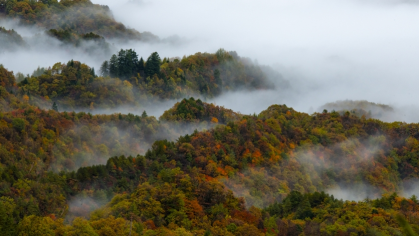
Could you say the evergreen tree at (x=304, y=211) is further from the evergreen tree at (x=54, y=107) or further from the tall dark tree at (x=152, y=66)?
the tall dark tree at (x=152, y=66)

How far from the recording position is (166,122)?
121750mm

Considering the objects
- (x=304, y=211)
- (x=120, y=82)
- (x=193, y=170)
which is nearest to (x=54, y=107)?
(x=120, y=82)

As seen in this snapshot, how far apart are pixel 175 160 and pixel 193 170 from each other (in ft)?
11.5

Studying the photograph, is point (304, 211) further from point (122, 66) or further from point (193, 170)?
point (122, 66)

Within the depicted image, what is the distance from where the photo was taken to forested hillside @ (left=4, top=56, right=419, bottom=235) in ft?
221

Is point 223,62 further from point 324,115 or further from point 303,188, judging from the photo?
point 303,188

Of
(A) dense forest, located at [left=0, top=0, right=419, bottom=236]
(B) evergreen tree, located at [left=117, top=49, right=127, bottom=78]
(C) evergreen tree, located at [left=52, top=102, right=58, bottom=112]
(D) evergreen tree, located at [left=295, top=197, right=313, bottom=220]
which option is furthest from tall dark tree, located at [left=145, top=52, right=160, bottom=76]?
(D) evergreen tree, located at [left=295, top=197, right=313, bottom=220]

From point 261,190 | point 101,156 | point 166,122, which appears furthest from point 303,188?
point 101,156

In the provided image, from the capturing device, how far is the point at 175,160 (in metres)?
96.4

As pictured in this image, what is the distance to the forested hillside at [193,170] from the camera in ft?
221

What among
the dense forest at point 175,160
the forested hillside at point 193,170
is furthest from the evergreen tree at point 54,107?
the forested hillside at point 193,170

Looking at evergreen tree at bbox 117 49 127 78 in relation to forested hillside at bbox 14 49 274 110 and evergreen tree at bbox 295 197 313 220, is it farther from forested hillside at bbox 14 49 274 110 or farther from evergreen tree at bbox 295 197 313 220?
evergreen tree at bbox 295 197 313 220

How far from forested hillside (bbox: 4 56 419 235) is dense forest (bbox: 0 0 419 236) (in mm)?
238

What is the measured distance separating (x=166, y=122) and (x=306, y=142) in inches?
1267
